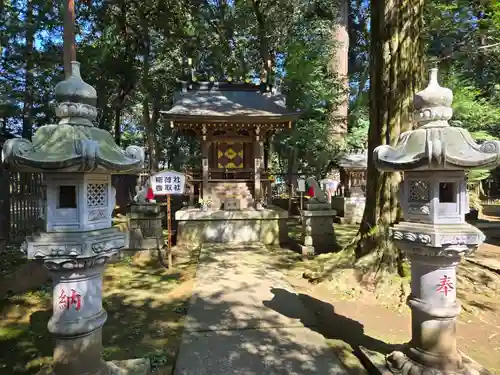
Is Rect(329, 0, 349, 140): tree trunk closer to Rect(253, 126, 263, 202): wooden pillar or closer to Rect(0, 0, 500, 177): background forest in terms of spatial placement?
Rect(0, 0, 500, 177): background forest

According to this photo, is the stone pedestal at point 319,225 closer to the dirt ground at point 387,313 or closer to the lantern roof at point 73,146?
the dirt ground at point 387,313

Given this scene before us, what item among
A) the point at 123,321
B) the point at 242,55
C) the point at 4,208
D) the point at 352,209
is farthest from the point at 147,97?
the point at 123,321

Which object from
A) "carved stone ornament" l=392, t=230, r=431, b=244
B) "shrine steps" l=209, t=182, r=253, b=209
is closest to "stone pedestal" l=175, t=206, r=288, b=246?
"shrine steps" l=209, t=182, r=253, b=209

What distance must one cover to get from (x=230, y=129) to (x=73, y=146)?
992 centimetres

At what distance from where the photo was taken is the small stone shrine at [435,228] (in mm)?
3117

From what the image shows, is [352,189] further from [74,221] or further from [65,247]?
[65,247]

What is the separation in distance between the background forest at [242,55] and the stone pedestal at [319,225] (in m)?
5.34

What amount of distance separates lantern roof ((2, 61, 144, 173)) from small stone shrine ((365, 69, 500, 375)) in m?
2.70

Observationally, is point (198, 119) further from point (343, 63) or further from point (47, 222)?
point (343, 63)

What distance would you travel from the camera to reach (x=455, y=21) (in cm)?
1057

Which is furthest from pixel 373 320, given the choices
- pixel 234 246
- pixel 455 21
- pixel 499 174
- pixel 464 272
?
pixel 499 174

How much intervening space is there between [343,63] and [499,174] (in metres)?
18.3

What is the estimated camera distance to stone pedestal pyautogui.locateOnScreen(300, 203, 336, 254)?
9867mm

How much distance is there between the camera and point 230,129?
12.6m
